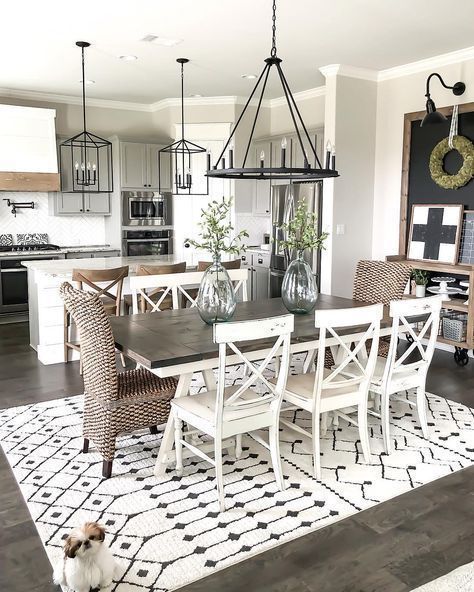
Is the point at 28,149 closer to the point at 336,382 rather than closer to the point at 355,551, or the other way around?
the point at 336,382

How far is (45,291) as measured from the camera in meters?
5.37

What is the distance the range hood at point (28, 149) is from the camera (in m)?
7.19

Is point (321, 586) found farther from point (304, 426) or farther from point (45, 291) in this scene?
point (45, 291)

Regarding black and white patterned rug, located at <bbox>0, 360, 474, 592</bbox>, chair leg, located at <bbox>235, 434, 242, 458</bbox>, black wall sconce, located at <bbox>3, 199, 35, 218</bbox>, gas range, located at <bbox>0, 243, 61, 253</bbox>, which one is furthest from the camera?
black wall sconce, located at <bbox>3, 199, 35, 218</bbox>

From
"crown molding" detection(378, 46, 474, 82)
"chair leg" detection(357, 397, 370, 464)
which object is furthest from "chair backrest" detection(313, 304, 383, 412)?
"crown molding" detection(378, 46, 474, 82)

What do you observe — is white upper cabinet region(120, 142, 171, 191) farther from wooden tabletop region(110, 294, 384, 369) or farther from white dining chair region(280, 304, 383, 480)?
white dining chair region(280, 304, 383, 480)

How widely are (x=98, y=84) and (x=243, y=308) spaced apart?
4313mm

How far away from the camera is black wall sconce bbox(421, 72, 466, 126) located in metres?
5.11

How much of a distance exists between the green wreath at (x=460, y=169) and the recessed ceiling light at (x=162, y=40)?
108 inches

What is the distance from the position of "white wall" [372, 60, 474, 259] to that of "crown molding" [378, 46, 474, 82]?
0.13 feet

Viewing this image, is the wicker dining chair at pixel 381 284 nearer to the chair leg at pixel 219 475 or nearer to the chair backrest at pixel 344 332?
the chair backrest at pixel 344 332

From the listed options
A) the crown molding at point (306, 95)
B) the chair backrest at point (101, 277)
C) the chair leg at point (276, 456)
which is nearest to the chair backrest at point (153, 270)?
the chair backrest at point (101, 277)

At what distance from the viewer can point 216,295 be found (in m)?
3.49

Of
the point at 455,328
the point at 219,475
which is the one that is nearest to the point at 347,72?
the point at 455,328
